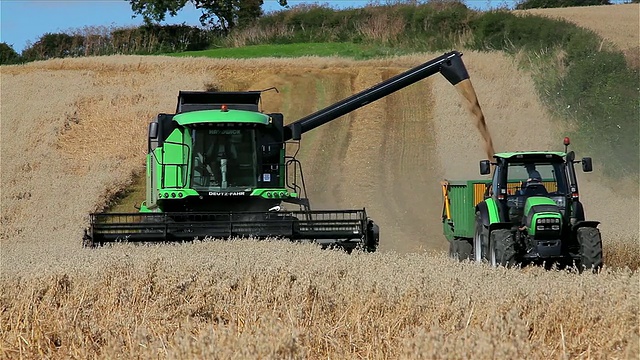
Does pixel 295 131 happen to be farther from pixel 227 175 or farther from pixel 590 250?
pixel 590 250

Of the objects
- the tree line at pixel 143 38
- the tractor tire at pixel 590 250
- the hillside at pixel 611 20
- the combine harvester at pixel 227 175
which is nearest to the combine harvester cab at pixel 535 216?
the tractor tire at pixel 590 250

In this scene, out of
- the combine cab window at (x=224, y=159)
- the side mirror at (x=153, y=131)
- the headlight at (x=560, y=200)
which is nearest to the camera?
the headlight at (x=560, y=200)

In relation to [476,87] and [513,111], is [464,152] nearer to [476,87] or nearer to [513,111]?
[513,111]

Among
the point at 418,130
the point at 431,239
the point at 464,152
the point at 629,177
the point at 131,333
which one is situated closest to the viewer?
the point at 131,333

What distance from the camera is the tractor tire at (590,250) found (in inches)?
460

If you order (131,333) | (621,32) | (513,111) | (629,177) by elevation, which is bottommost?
(131,333)

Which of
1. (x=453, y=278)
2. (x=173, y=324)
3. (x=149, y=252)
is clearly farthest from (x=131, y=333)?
(x=149, y=252)

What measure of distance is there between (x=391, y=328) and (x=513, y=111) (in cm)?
2646

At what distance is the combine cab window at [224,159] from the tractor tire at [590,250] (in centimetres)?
534

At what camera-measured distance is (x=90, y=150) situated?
2953cm

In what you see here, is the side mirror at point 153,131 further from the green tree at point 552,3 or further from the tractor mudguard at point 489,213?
the green tree at point 552,3

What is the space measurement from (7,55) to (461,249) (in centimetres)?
4576

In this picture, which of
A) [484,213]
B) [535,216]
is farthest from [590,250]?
[484,213]

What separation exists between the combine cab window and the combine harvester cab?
3689mm
